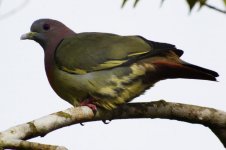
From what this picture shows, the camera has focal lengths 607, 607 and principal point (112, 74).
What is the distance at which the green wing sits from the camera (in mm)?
4832

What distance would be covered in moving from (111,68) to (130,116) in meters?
0.64

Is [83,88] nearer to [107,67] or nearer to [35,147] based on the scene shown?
[107,67]

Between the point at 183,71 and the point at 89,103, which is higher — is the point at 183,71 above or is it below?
above

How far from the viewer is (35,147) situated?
299 centimetres

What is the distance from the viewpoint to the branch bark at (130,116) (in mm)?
3253

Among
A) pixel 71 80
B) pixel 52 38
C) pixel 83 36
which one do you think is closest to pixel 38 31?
pixel 52 38

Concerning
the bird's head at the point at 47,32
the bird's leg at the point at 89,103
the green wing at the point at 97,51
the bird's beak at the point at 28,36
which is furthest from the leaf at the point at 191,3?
the bird's beak at the point at 28,36

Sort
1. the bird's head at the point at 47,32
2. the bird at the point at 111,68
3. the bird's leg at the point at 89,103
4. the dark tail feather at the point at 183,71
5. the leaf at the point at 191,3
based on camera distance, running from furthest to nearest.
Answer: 1. the bird's head at the point at 47,32
2. the bird at the point at 111,68
3. the dark tail feather at the point at 183,71
4. the bird's leg at the point at 89,103
5. the leaf at the point at 191,3

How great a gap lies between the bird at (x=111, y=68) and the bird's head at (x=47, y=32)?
27 cm

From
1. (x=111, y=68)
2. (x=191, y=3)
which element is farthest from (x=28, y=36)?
(x=191, y=3)

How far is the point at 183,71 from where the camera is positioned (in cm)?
456

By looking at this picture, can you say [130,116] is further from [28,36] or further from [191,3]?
[28,36]

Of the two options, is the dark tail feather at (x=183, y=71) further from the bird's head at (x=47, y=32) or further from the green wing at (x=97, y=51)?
the bird's head at (x=47, y=32)

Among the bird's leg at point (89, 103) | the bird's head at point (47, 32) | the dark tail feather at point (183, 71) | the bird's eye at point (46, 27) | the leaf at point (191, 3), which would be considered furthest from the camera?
the bird's eye at point (46, 27)
